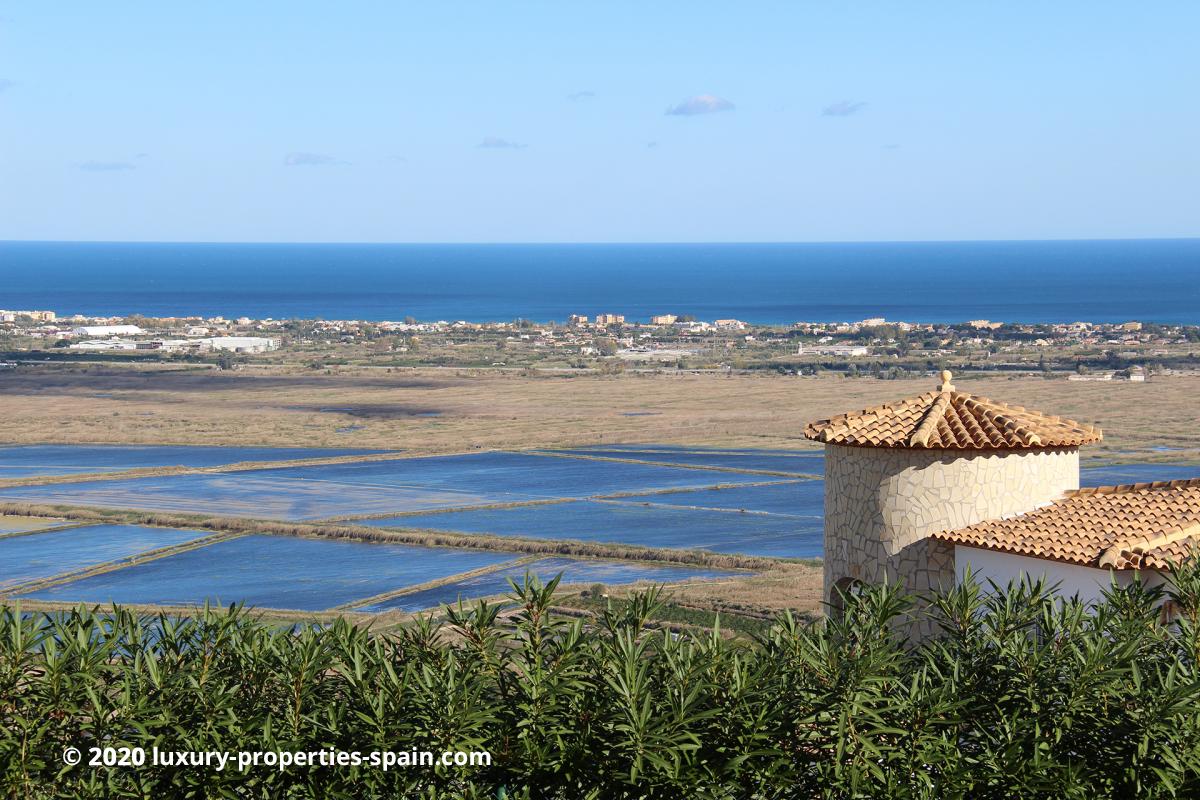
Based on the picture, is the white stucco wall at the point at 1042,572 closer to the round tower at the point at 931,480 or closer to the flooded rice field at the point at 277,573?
the round tower at the point at 931,480

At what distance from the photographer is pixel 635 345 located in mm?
133250

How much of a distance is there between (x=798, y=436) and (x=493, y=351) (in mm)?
57771

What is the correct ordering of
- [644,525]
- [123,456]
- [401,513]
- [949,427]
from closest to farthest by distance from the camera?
[949,427]
[644,525]
[401,513]
[123,456]

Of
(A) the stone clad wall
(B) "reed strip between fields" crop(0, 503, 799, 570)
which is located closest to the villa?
(A) the stone clad wall

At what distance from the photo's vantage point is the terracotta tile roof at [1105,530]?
636 inches

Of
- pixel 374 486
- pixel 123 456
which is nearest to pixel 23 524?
pixel 374 486

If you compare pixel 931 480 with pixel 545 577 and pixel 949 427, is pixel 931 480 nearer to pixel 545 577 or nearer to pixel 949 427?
pixel 949 427

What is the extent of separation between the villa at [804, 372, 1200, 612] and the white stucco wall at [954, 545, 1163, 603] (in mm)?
17

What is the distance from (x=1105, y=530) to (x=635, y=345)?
116496 millimetres

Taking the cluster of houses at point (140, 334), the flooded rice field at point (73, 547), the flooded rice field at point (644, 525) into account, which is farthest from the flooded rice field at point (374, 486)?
the cluster of houses at point (140, 334)

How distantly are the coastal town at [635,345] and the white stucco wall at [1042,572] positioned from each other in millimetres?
82352

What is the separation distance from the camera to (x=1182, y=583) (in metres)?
14.6

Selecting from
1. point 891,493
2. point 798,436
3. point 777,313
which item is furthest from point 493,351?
point 891,493

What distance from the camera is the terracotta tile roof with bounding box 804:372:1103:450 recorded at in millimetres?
17797
